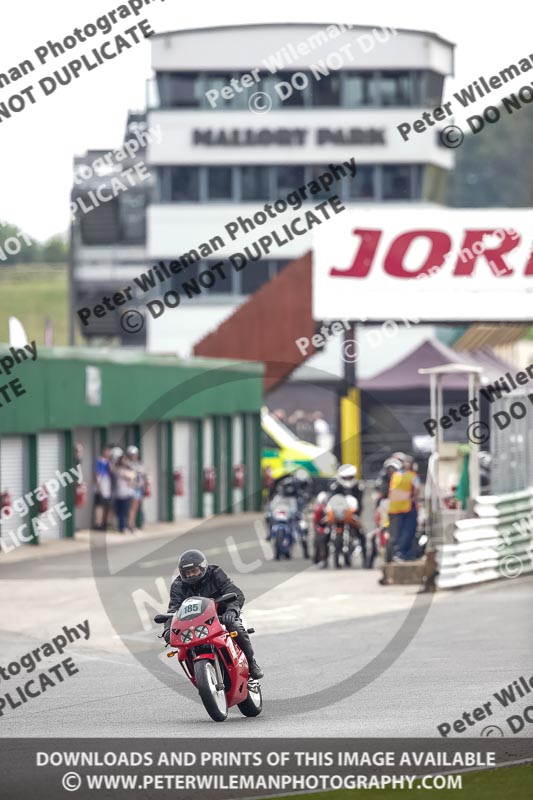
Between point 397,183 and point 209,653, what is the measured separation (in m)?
62.2

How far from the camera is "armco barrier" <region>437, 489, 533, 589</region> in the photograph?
22.8 meters

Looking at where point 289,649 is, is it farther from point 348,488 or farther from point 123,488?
point 123,488

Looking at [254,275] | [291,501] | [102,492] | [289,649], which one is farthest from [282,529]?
[254,275]

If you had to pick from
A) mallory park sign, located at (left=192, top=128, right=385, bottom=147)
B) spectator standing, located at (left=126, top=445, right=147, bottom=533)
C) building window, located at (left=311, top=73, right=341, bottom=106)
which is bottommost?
spectator standing, located at (left=126, top=445, right=147, bottom=533)

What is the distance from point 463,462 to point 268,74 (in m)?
48.2

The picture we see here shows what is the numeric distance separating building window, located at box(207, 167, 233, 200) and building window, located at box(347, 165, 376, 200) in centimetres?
505

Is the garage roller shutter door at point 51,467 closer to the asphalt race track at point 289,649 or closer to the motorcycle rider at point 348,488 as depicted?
the asphalt race track at point 289,649

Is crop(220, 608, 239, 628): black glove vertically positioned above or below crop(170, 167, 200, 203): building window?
below

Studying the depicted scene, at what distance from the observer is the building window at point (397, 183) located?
72.2 meters

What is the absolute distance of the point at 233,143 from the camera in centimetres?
7212

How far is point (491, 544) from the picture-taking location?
24.2m

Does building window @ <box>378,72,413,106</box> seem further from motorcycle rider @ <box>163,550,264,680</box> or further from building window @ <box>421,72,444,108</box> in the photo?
motorcycle rider @ <box>163,550,264,680</box>

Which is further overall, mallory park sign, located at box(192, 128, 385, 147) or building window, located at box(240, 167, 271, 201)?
building window, located at box(240, 167, 271, 201)

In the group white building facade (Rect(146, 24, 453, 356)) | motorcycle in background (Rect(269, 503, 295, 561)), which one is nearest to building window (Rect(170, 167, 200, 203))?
white building facade (Rect(146, 24, 453, 356))
